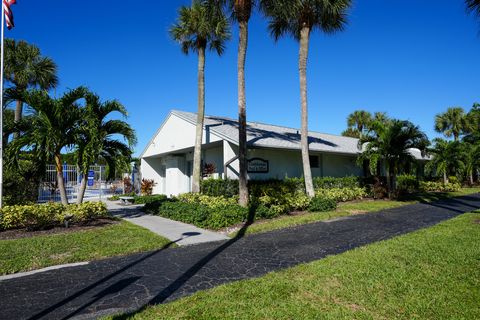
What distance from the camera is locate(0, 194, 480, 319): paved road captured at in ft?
13.4

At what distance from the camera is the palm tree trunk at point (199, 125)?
14.5 meters

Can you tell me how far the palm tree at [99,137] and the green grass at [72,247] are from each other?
2.70 meters

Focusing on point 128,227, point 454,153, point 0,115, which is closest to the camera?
point 0,115

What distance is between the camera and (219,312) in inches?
147

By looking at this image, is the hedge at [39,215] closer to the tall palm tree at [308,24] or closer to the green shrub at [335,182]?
the tall palm tree at [308,24]

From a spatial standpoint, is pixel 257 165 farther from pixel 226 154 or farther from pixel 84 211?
pixel 84 211

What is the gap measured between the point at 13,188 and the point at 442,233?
54.4 feet

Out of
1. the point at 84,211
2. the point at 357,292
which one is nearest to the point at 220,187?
the point at 84,211

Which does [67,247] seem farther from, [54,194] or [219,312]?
[54,194]

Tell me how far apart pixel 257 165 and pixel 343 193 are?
5134mm

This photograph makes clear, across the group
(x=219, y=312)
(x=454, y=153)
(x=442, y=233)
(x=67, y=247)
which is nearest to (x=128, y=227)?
(x=67, y=247)

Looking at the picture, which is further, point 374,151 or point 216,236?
point 374,151

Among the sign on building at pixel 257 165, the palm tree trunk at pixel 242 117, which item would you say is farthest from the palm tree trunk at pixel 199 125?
the palm tree trunk at pixel 242 117

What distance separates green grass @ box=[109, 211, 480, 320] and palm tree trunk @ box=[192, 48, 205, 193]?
9.42m
